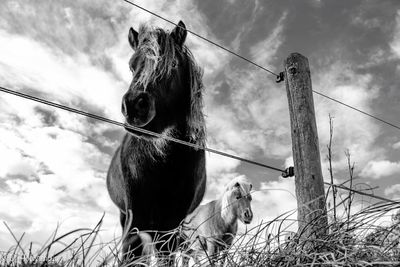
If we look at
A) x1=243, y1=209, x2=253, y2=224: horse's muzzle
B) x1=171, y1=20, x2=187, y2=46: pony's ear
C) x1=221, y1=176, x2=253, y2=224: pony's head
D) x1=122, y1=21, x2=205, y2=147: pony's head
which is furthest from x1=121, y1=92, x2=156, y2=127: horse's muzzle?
x1=243, y1=209, x2=253, y2=224: horse's muzzle

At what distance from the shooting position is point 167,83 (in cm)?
395

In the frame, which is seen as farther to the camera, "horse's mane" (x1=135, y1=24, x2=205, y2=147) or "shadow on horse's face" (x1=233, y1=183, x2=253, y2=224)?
"shadow on horse's face" (x1=233, y1=183, x2=253, y2=224)

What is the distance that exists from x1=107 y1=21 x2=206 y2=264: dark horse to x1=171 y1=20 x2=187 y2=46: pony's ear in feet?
0.04

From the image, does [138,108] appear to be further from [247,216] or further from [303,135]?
[247,216]

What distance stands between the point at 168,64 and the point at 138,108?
2.35 feet

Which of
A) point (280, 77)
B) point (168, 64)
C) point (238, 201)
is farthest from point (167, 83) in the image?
point (238, 201)

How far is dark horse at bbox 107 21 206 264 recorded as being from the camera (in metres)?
3.91

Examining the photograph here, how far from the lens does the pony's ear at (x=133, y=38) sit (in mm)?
4594

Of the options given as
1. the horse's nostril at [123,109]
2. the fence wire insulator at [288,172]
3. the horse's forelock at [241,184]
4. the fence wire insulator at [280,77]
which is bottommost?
the fence wire insulator at [288,172]

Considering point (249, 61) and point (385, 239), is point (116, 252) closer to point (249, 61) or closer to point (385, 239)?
point (385, 239)

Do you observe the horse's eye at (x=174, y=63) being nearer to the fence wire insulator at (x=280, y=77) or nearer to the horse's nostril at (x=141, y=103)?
the horse's nostril at (x=141, y=103)

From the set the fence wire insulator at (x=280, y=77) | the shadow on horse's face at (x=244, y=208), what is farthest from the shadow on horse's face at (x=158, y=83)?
the shadow on horse's face at (x=244, y=208)

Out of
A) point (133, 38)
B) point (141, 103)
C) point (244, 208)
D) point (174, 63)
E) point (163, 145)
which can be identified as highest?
point (133, 38)

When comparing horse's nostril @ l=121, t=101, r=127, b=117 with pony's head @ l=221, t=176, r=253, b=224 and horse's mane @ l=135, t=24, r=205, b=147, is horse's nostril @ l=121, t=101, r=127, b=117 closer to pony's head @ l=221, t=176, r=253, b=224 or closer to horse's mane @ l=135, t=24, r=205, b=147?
horse's mane @ l=135, t=24, r=205, b=147
